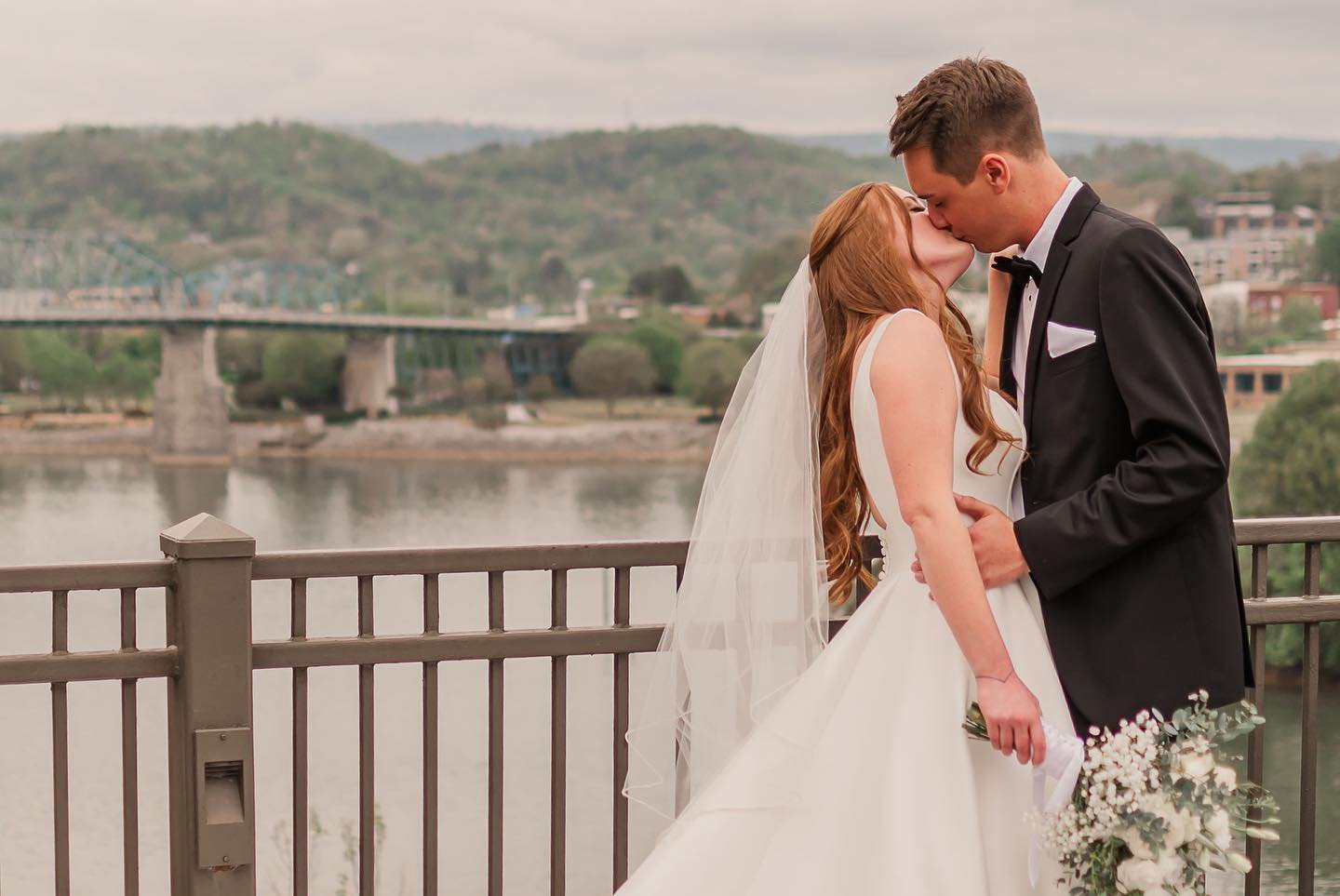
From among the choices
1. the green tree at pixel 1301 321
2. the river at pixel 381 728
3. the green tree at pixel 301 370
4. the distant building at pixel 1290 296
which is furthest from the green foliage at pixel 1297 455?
the green tree at pixel 301 370

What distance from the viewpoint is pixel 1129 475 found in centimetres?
178

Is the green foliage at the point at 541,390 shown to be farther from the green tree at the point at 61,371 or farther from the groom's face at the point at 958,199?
the groom's face at the point at 958,199

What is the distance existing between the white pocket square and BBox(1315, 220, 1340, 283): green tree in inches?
2532

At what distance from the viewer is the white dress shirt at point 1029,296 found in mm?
1875

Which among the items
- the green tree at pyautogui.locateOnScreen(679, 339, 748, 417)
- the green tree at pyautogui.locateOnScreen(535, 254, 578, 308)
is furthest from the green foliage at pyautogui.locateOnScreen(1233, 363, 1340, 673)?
the green tree at pyautogui.locateOnScreen(535, 254, 578, 308)

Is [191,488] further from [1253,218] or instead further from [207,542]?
[1253,218]

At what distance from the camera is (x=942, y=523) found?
1.83 metres

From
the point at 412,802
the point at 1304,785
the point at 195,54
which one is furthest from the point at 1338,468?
the point at 195,54

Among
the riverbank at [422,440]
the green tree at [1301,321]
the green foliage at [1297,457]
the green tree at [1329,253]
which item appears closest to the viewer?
the green foliage at [1297,457]

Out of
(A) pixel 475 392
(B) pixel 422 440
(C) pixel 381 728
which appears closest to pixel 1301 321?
(A) pixel 475 392

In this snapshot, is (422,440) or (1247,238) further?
(1247,238)

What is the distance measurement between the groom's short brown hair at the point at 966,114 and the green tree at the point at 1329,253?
64337mm

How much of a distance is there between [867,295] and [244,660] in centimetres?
113

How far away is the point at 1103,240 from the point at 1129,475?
11.0 inches
